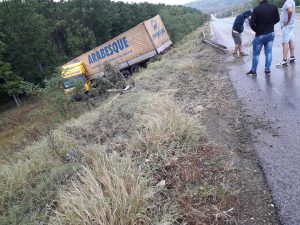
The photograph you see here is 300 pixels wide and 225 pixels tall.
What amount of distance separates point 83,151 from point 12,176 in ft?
4.01

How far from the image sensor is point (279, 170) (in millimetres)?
3184

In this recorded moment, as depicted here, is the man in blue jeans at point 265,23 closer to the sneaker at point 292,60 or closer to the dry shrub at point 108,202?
the sneaker at point 292,60

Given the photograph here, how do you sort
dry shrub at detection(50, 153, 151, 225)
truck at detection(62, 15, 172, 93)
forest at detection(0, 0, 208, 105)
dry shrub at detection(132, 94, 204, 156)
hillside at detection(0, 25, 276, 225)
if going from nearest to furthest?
dry shrub at detection(50, 153, 151, 225) < hillside at detection(0, 25, 276, 225) < dry shrub at detection(132, 94, 204, 156) < truck at detection(62, 15, 172, 93) < forest at detection(0, 0, 208, 105)

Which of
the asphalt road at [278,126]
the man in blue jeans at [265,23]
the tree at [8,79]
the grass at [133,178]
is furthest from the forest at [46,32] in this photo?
the grass at [133,178]

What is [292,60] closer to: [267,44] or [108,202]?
[267,44]

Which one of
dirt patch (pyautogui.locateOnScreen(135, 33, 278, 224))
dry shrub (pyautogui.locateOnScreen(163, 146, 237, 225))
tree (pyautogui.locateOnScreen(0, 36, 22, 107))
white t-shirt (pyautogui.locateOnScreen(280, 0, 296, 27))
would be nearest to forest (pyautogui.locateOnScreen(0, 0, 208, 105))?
tree (pyautogui.locateOnScreen(0, 36, 22, 107))

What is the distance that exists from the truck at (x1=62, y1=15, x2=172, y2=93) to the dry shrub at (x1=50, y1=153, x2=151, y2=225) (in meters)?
16.6

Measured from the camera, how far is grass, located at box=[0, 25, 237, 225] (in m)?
2.75

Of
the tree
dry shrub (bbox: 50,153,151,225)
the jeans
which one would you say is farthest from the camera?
the tree

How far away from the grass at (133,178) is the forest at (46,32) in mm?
26094

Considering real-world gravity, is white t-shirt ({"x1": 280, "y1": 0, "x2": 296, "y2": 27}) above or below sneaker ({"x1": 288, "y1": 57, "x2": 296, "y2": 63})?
above

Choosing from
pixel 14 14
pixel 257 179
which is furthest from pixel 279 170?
pixel 14 14

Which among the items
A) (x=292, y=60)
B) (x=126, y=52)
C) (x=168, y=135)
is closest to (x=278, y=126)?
(x=168, y=135)

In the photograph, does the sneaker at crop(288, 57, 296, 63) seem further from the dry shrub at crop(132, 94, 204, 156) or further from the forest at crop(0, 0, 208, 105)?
the forest at crop(0, 0, 208, 105)
